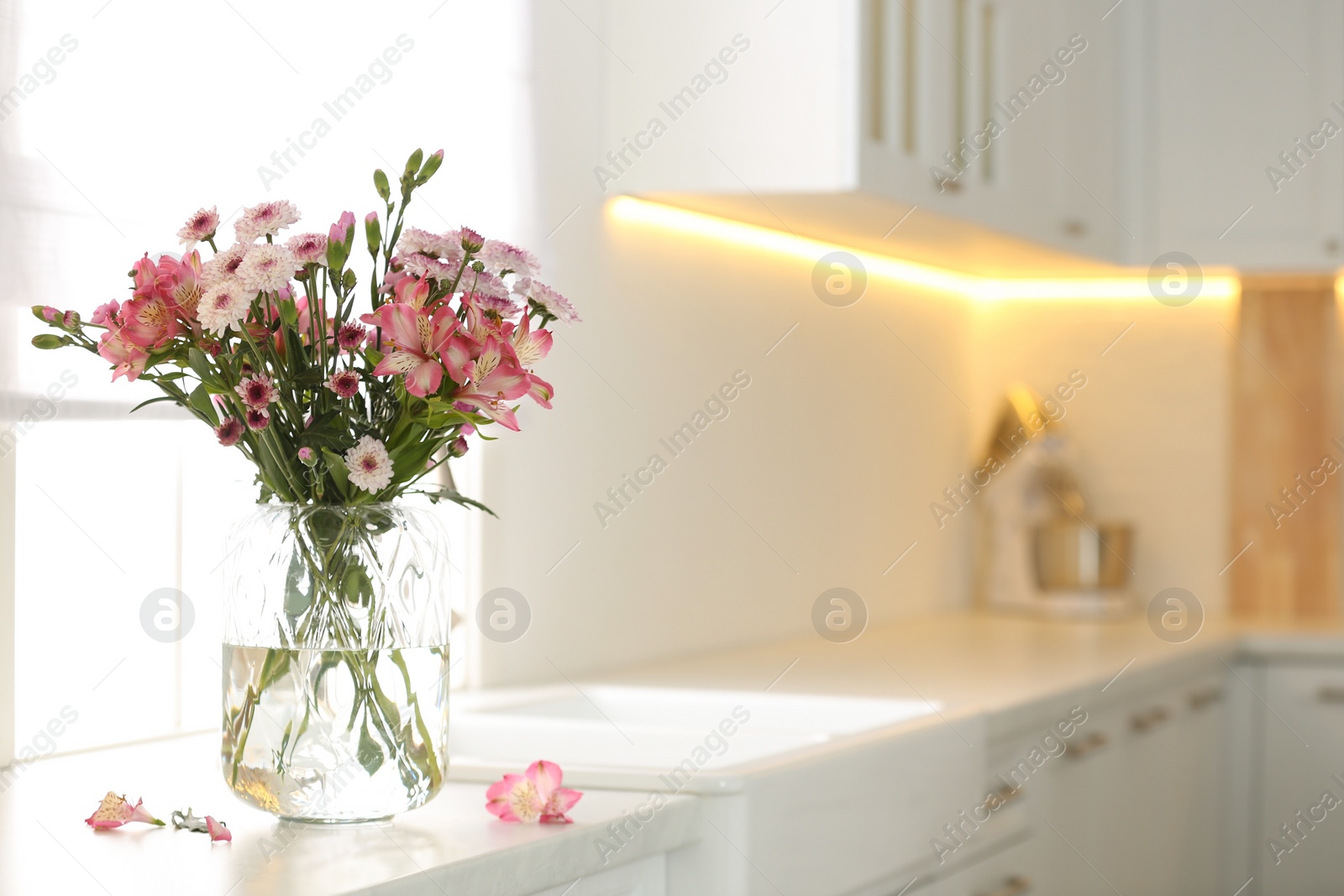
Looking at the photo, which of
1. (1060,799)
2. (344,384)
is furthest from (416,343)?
(1060,799)

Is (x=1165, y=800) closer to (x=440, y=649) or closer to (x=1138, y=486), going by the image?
(x=1138, y=486)

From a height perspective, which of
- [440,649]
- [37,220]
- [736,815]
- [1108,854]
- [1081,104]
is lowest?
[1108,854]

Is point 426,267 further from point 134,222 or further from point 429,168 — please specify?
point 134,222

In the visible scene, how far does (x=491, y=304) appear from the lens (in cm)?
118

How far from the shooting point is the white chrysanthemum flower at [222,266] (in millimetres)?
1102

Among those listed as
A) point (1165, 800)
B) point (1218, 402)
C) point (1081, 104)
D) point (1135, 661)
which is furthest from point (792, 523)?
point (1218, 402)

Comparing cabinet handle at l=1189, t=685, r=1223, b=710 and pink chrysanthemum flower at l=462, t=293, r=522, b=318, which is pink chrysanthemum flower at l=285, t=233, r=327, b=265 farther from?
cabinet handle at l=1189, t=685, r=1223, b=710

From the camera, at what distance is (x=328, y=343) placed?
46.7 inches

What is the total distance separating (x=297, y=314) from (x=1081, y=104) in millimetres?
2028

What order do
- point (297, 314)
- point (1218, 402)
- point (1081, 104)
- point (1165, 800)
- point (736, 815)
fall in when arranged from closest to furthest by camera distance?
1. point (297, 314)
2. point (736, 815)
3. point (1165, 800)
4. point (1081, 104)
5. point (1218, 402)

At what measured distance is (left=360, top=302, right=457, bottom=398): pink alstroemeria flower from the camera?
3.58ft

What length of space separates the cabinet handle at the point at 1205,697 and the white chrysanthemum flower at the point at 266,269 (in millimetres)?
2003

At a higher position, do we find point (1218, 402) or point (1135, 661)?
point (1218, 402)

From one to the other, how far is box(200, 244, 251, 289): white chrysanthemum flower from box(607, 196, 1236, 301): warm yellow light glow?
1116 millimetres
